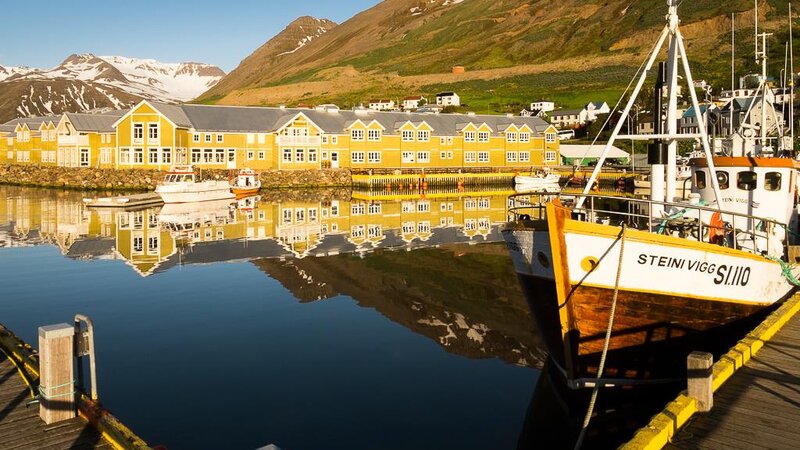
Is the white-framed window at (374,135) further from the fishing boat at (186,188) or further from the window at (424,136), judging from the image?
the fishing boat at (186,188)

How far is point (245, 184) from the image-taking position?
65375mm

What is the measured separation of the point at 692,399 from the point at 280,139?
7240cm

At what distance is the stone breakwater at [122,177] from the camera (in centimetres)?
6894

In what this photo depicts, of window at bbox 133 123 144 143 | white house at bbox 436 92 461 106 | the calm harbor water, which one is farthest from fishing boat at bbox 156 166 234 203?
white house at bbox 436 92 461 106

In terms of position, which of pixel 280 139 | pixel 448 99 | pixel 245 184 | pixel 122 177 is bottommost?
pixel 245 184

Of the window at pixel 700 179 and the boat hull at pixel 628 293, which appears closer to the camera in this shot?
the boat hull at pixel 628 293

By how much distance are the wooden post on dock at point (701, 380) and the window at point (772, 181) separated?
35.8 ft

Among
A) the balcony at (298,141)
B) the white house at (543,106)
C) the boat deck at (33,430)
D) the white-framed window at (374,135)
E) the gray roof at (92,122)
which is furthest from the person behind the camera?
the white house at (543,106)

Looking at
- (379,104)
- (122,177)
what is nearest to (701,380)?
(122,177)

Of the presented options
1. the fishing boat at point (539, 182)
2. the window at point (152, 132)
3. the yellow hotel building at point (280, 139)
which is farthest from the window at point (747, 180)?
the window at point (152, 132)

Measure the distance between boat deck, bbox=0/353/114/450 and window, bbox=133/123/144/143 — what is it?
220ft

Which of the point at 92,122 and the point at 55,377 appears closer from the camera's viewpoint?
the point at 55,377

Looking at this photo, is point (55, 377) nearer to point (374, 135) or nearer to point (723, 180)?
point (723, 180)

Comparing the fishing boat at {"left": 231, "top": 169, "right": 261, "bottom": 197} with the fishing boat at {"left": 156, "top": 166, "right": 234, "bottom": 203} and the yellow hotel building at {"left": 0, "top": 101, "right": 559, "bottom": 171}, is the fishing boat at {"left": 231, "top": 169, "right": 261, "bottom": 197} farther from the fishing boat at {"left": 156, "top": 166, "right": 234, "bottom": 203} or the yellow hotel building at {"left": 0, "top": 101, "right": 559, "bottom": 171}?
the yellow hotel building at {"left": 0, "top": 101, "right": 559, "bottom": 171}
